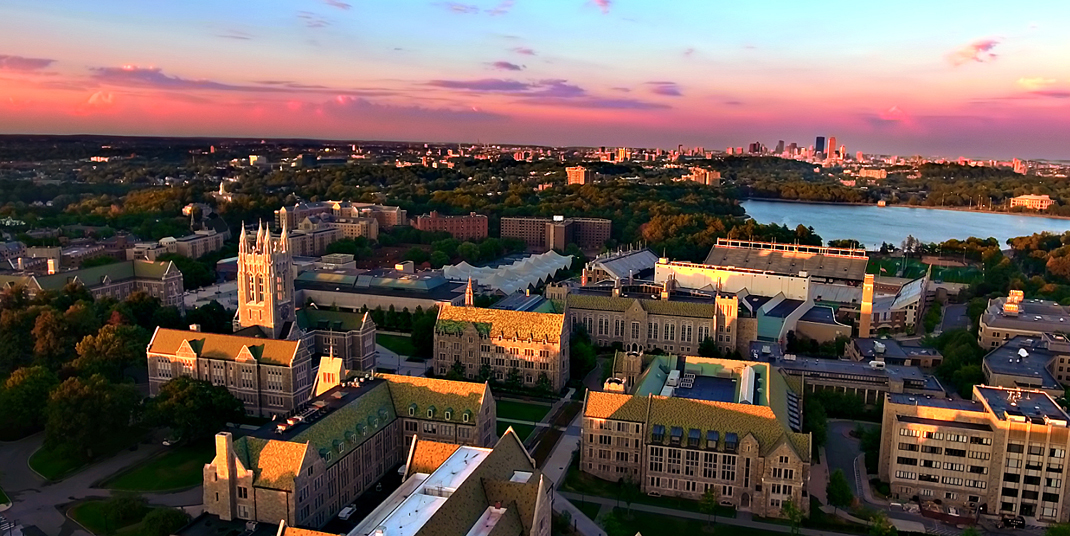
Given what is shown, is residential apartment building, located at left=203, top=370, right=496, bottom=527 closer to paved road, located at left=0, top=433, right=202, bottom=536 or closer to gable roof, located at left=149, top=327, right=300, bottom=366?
paved road, located at left=0, top=433, right=202, bottom=536

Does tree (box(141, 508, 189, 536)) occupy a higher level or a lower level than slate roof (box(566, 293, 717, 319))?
lower

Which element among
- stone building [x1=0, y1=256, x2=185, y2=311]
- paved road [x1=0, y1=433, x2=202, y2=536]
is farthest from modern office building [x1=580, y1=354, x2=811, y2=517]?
stone building [x1=0, y1=256, x2=185, y2=311]

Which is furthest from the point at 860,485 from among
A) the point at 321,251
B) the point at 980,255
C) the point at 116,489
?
the point at 321,251

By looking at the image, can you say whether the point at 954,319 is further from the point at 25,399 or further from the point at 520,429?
the point at 25,399

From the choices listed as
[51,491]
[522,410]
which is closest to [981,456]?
[522,410]

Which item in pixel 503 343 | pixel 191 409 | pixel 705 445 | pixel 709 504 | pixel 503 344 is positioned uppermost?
pixel 503 343
